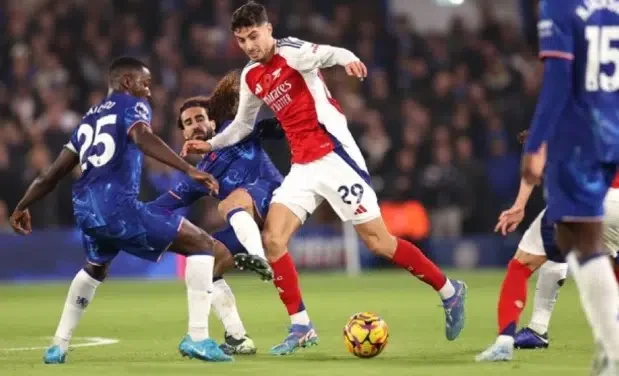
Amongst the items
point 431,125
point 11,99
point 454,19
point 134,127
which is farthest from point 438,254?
point 134,127

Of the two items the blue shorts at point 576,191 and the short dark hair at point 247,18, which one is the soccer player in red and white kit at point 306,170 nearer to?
the short dark hair at point 247,18

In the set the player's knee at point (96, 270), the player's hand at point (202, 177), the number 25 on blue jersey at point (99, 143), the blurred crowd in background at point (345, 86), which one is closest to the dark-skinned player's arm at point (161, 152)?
the player's hand at point (202, 177)

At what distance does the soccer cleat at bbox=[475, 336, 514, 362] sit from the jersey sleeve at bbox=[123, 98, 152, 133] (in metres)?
2.46

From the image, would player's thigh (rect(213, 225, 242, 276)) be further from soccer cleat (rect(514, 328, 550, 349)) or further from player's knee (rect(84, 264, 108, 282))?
soccer cleat (rect(514, 328, 550, 349))

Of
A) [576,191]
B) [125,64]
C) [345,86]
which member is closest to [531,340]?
[576,191]

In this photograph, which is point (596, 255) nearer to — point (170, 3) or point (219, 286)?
point (219, 286)

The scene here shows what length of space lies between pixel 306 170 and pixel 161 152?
1.47 meters

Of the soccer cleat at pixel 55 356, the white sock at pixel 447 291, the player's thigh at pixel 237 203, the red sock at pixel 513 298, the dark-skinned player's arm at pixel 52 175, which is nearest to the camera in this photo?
the red sock at pixel 513 298

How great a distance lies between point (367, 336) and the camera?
332 inches

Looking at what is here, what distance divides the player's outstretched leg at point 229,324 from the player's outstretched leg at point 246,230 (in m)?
0.43

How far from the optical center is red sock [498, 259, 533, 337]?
821cm

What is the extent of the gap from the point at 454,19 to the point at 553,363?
51.2 ft

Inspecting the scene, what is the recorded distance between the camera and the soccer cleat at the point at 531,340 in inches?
356

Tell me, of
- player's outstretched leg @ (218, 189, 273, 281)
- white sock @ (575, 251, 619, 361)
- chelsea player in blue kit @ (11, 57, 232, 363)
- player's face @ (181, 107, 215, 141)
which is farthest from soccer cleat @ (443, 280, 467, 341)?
white sock @ (575, 251, 619, 361)
